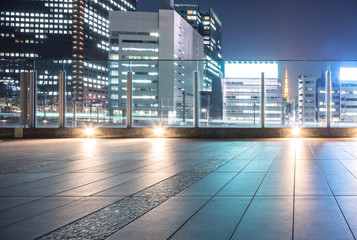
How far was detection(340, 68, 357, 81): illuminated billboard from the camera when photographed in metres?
15.3

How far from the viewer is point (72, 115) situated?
16.3 meters

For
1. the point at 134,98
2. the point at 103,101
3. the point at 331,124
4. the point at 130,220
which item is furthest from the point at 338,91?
the point at 130,220

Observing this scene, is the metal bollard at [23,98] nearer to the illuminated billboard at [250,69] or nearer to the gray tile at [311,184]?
the illuminated billboard at [250,69]

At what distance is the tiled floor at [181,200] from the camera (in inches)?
116

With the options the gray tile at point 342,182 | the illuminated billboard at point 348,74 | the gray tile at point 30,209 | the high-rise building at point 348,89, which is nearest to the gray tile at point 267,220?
the gray tile at point 342,182

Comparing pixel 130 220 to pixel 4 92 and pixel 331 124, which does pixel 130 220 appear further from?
pixel 4 92

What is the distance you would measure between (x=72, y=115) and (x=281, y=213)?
47.0 feet

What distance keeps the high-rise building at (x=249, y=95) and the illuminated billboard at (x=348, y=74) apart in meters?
2.86

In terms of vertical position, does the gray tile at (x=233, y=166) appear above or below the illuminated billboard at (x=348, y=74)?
below

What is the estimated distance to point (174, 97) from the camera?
15953 mm

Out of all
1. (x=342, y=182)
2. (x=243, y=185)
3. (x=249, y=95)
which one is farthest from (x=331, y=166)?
(x=249, y=95)

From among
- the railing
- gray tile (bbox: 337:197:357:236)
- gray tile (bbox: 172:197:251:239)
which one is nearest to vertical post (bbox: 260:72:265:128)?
the railing

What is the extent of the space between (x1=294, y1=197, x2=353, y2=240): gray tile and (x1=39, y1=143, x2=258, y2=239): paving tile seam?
1.53m

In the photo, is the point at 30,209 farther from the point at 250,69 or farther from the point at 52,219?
the point at 250,69
